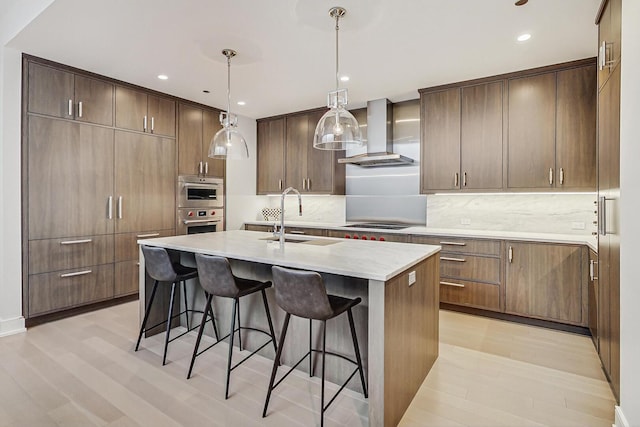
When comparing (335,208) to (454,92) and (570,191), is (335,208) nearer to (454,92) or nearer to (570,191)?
(454,92)

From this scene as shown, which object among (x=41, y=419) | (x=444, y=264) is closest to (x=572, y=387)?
(x=444, y=264)

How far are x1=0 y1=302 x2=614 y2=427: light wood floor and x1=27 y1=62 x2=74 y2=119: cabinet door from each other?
7.17ft

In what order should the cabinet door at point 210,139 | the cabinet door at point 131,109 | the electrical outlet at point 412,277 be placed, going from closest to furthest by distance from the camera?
1. the electrical outlet at point 412,277
2. the cabinet door at point 131,109
3. the cabinet door at point 210,139

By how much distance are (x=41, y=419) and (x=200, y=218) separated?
3.07 m

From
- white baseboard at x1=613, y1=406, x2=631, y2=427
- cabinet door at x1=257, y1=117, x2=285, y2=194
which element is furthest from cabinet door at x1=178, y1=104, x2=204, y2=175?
white baseboard at x1=613, y1=406, x2=631, y2=427

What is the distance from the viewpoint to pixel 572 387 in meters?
2.20

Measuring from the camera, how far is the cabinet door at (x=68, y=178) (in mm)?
3209

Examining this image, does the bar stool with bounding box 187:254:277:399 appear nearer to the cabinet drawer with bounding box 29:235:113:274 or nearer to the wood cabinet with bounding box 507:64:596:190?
the cabinet drawer with bounding box 29:235:113:274

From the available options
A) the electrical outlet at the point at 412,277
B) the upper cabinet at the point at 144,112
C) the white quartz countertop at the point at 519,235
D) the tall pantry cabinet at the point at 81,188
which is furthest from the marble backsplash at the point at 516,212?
the tall pantry cabinet at the point at 81,188

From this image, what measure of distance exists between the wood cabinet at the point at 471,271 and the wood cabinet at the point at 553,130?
80 cm

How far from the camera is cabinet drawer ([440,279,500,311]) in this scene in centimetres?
339

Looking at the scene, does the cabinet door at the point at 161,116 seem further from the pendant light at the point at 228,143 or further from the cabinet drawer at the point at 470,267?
the cabinet drawer at the point at 470,267

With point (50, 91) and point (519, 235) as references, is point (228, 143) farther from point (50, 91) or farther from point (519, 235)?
point (519, 235)

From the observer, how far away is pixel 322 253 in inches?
88.4
